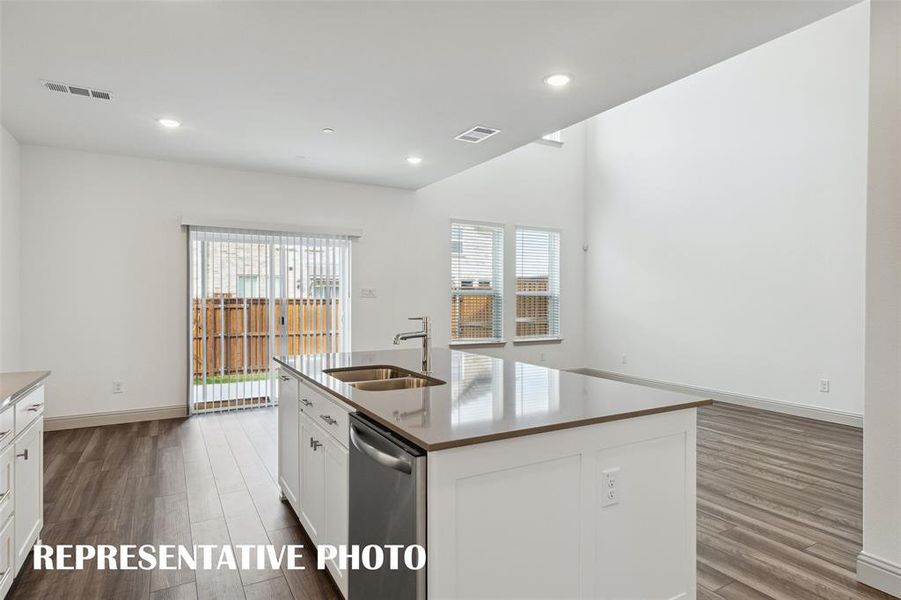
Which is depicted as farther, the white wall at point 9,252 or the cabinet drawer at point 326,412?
the white wall at point 9,252

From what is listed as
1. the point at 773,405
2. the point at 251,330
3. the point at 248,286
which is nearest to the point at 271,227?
the point at 248,286

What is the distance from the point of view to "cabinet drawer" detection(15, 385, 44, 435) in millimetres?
2088

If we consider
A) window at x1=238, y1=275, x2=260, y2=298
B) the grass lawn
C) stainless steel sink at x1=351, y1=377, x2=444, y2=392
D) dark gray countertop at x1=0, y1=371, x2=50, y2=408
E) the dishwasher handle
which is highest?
window at x1=238, y1=275, x2=260, y2=298

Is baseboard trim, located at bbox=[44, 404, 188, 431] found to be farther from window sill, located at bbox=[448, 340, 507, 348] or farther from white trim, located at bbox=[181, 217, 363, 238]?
window sill, located at bbox=[448, 340, 507, 348]

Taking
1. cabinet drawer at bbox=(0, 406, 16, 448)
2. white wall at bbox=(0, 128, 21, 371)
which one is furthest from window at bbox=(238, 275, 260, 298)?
cabinet drawer at bbox=(0, 406, 16, 448)

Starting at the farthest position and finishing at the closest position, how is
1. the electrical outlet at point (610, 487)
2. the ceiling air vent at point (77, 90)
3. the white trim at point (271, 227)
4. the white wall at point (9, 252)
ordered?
the white trim at point (271, 227) < the white wall at point (9, 252) < the ceiling air vent at point (77, 90) < the electrical outlet at point (610, 487)

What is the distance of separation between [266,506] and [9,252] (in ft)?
11.4

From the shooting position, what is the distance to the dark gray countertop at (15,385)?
1924mm

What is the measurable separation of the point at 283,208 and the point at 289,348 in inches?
64.7

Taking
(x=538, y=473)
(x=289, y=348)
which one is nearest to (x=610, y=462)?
(x=538, y=473)

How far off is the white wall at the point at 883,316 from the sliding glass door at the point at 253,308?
5055 millimetres

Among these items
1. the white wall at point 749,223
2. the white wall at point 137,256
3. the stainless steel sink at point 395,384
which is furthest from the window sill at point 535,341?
the stainless steel sink at point 395,384

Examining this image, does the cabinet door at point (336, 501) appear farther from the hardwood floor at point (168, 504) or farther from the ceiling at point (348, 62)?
the ceiling at point (348, 62)

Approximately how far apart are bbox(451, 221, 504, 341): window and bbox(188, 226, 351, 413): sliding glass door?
66.8 inches
